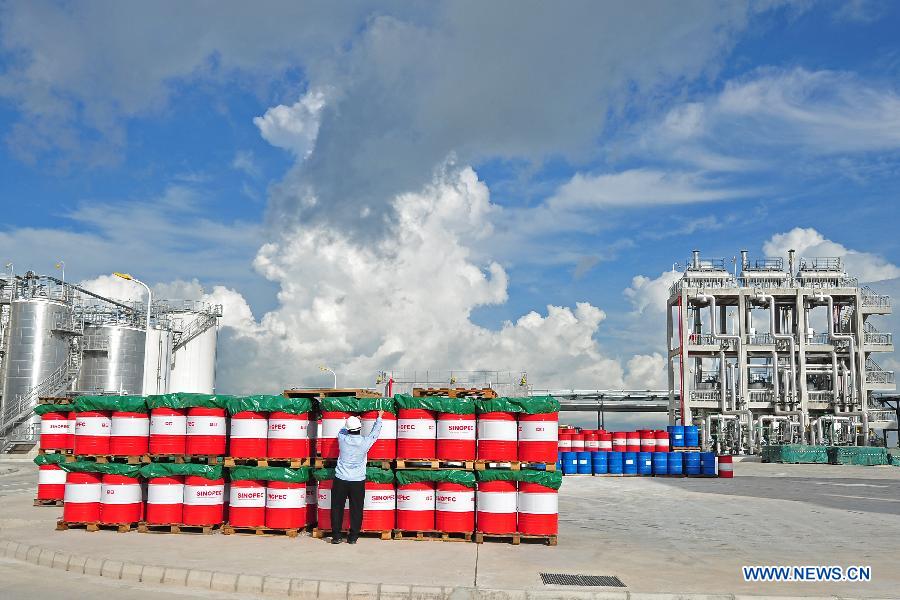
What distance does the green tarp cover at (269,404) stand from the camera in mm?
12391

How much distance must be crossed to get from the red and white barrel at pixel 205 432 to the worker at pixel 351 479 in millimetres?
2235

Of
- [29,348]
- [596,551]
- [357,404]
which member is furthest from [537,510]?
[29,348]

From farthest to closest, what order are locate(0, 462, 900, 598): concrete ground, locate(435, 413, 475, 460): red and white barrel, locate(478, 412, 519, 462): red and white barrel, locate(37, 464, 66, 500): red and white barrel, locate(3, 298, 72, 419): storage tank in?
1. locate(3, 298, 72, 419): storage tank
2. locate(37, 464, 66, 500): red and white barrel
3. locate(435, 413, 475, 460): red and white barrel
4. locate(478, 412, 519, 462): red and white barrel
5. locate(0, 462, 900, 598): concrete ground

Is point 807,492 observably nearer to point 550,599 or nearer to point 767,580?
point 767,580

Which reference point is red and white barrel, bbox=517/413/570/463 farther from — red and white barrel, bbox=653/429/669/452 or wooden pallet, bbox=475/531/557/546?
red and white barrel, bbox=653/429/669/452

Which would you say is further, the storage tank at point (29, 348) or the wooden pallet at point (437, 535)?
the storage tank at point (29, 348)

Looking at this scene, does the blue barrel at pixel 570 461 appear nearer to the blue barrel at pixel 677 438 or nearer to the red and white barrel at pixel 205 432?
the blue barrel at pixel 677 438

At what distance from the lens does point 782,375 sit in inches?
2478

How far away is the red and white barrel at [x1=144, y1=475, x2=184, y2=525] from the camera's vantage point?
483 inches

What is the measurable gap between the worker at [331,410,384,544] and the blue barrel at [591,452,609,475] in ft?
74.9

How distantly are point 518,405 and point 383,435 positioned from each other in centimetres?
217

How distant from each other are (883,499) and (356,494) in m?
17.6

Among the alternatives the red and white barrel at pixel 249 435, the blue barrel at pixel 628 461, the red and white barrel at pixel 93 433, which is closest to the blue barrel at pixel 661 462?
the blue barrel at pixel 628 461

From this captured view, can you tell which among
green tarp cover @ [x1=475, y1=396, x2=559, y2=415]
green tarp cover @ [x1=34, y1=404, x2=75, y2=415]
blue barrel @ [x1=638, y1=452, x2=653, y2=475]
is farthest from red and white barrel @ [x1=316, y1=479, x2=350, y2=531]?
blue barrel @ [x1=638, y1=452, x2=653, y2=475]
